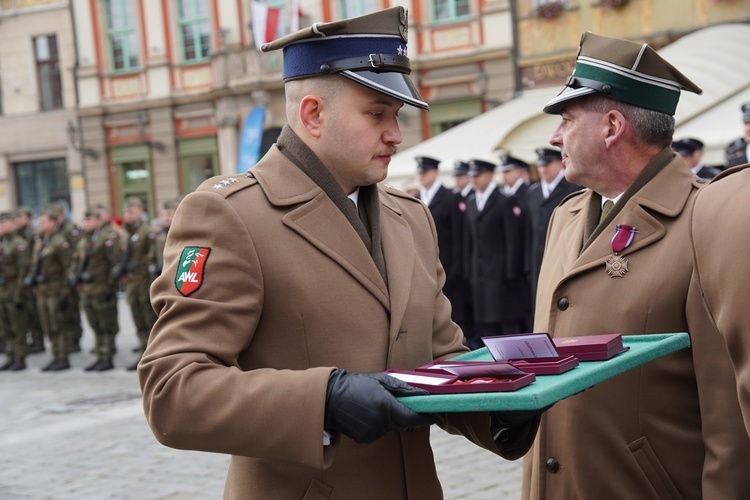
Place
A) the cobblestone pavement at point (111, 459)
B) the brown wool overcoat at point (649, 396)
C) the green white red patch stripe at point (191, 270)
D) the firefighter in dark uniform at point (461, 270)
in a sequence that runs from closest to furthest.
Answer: the green white red patch stripe at point (191, 270), the brown wool overcoat at point (649, 396), the cobblestone pavement at point (111, 459), the firefighter in dark uniform at point (461, 270)

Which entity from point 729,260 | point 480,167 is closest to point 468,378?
point 729,260

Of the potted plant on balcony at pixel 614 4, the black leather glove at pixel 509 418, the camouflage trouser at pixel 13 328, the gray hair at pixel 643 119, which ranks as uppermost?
the potted plant on balcony at pixel 614 4

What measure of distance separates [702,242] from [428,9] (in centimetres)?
1959

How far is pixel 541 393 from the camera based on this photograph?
1.80 m

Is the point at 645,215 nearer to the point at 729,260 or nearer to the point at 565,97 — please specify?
the point at 565,97

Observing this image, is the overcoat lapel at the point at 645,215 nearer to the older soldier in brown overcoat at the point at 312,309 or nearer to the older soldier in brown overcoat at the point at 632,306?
the older soldier in brown overcoat at the point at 632,306

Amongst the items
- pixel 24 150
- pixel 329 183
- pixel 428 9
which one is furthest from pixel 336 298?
pixel 24 150

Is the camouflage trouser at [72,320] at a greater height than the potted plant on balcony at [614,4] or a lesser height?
lesser

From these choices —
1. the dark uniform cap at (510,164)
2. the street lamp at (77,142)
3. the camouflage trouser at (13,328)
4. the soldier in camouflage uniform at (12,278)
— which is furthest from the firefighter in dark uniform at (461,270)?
the street lamp at (77,142)

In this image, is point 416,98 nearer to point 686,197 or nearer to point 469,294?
point 686,197

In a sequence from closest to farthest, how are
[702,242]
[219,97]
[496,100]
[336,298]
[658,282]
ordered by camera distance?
[702,242] → [336,298] → [658,282] → [496,100] → [219,97]

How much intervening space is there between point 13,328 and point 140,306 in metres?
2.23

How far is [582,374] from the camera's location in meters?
1.96

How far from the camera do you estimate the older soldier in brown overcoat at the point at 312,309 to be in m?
2.03
